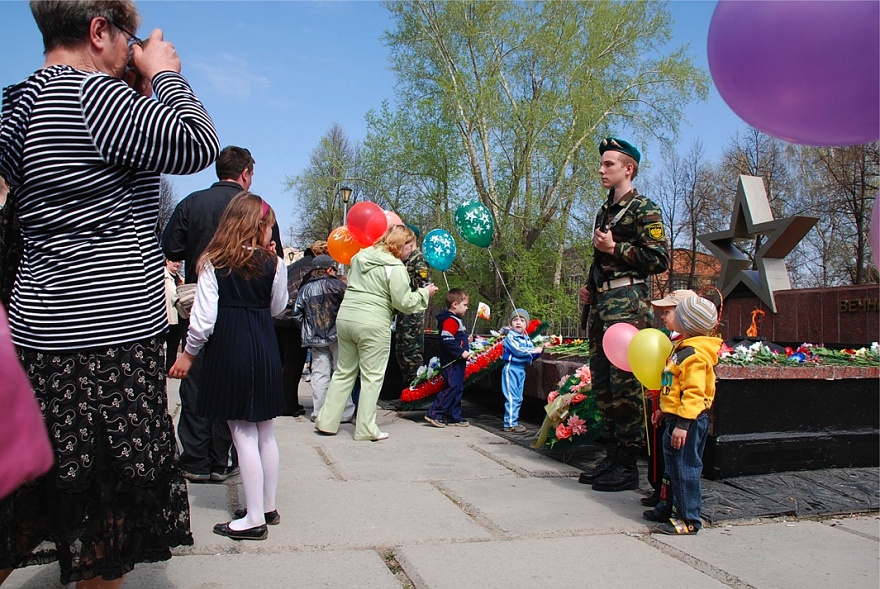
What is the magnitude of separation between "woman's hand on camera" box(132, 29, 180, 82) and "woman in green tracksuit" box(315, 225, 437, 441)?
3.81 metres

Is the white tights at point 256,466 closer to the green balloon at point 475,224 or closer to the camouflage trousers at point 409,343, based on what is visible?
the camouflage trousers at point 409,343

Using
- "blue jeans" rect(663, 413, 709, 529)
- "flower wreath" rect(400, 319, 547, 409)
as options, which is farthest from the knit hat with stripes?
"flower wreath" rect(400, 319, 547, 409)

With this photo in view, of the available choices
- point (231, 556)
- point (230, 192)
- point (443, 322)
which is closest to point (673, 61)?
point (443, 322)

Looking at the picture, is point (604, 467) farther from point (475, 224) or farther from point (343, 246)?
point (475, 224)

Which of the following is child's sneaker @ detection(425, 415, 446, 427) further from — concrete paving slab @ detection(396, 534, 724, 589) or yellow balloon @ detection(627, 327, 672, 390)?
concrete paving slab @ detection(396, 534, 724, 589)

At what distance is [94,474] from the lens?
205cm

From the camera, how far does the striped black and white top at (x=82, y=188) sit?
6.72 ft

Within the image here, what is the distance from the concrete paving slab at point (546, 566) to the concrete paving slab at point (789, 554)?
211 millimetres

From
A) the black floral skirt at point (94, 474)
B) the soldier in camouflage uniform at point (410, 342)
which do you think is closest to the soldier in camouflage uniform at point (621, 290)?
the black floral skirt at point (94, 474)

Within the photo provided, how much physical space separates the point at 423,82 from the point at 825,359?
22468 mm

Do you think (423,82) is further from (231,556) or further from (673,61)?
(231,556)

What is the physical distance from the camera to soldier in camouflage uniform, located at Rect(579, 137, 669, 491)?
14.2 feet

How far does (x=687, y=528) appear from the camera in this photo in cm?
358

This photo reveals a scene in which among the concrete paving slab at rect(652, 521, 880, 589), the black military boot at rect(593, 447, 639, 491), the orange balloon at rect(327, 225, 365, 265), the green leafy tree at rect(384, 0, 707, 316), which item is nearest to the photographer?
the concrete paving slab at rect(652, 521, 880, 589)
